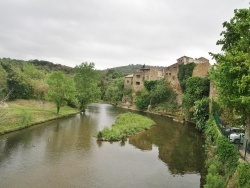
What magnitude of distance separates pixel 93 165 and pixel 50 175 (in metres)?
4.29

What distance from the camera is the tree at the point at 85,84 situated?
60.8m

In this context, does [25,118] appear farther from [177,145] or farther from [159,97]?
[159,97]

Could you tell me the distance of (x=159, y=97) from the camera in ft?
232

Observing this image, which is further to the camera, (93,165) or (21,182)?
(93,165)

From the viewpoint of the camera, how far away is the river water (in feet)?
66.4

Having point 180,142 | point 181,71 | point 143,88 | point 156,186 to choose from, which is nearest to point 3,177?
point 156,186

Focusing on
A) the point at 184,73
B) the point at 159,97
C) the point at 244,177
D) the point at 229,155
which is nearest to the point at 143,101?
the point at 159,97

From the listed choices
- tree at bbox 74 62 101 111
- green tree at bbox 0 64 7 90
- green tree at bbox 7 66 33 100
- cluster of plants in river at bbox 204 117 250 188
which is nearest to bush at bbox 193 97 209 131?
cluster of plants in river at bbox 204 117 250 188

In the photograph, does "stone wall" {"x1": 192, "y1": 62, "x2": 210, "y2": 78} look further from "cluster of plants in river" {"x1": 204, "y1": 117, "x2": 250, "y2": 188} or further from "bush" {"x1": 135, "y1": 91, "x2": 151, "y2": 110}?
"cluster of plants in river" {"x1": 204, "y1": 117, "x2": 250, "y2": 188}

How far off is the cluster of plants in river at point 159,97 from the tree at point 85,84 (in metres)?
16.3

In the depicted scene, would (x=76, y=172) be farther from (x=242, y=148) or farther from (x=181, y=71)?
(x=181, y=71)

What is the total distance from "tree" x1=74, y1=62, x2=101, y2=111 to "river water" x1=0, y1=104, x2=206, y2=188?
22.6 metres

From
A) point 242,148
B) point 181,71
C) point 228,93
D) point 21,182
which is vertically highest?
point 181,71

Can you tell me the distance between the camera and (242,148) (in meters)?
19.7
